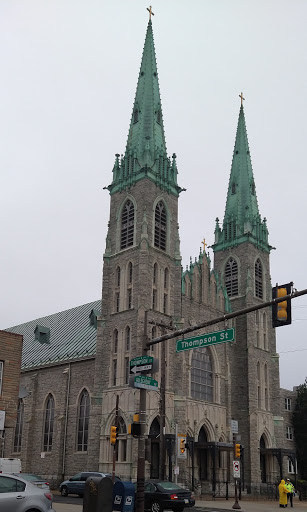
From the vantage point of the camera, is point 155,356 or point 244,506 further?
point 155,356

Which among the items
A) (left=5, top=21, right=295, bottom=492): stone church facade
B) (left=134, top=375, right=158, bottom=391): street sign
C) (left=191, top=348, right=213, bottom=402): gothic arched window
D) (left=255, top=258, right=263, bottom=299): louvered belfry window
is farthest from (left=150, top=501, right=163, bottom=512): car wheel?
(left=255, top=258, right=263, bottom=299): louvered belfry window

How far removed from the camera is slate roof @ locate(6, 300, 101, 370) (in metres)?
49.1

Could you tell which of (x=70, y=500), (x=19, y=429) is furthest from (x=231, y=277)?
(x=70, y=500)

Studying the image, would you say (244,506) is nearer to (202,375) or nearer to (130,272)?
(202,375)

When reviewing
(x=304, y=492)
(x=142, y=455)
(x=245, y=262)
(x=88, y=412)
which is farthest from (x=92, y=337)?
(x=142, y=455)

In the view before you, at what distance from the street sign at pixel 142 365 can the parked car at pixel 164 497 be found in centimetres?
683

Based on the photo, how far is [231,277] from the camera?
5581cm

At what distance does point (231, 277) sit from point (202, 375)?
38.0 feet

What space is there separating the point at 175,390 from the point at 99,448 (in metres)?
6.68

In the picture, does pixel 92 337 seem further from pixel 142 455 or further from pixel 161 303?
pixel 142 455

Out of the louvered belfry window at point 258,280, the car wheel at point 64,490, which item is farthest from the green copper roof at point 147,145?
the car wheel at point 64,490

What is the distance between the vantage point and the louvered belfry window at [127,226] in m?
46.5

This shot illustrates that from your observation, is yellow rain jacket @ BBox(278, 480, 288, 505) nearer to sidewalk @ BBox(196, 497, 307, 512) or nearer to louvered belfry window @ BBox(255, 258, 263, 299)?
sidewalk @ BBox(196, 497, 307, 512)

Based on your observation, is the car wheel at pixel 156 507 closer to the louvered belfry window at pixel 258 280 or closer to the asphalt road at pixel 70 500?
the asphalt road at pixel 70 500
